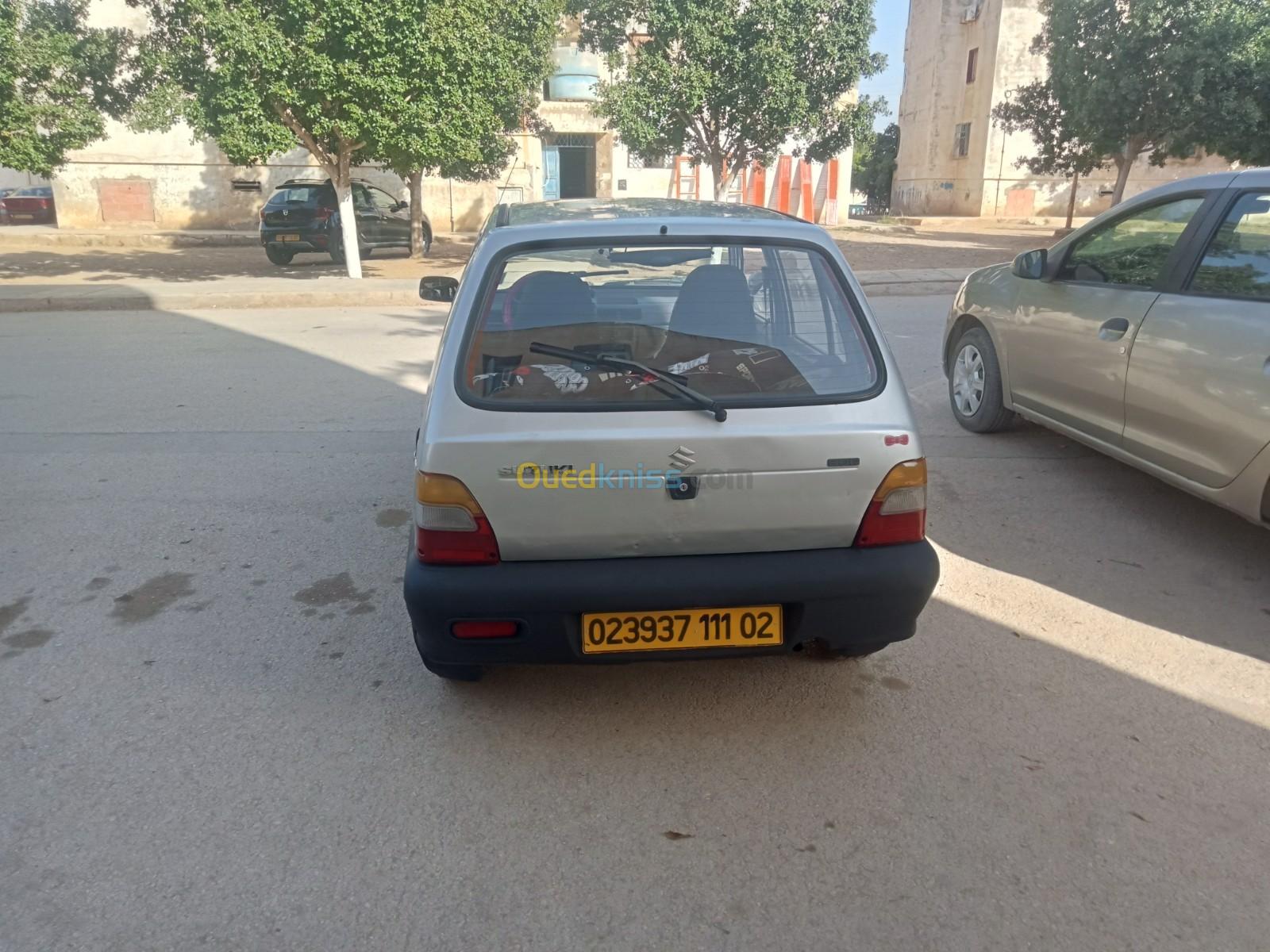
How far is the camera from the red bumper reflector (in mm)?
2734

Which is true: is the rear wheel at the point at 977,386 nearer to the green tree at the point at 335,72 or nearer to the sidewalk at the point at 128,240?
the green tree at the point at 335,72

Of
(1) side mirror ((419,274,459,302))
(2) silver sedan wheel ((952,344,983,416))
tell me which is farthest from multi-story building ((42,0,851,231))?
(1) side mirror ((419,274,459,302))

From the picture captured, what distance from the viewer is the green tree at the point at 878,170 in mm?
49562

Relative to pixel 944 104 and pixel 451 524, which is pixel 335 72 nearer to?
pixel 451 524

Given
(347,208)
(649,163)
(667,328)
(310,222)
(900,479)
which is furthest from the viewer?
(649,163)

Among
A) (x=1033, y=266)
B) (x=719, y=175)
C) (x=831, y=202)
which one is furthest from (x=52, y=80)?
(x=831, y=202)

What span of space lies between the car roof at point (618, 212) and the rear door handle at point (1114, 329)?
2008 mm

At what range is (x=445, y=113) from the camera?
13.2 metres

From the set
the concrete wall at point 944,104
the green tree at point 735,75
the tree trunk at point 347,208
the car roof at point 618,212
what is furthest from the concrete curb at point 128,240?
the concrete wall at point 944,104

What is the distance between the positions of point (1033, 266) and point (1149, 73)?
17389mm

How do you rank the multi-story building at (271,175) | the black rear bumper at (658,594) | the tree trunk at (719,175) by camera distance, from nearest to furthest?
the black rear bumper at (658,594), the tree trunk at (719,175), the multi-story building at (271,175)

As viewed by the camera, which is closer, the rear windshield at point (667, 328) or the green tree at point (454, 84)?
the rear windshield at point (667, 328)

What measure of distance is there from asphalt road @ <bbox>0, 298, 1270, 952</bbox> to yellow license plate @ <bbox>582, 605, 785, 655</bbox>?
37 centimetres

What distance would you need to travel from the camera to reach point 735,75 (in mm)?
17422
